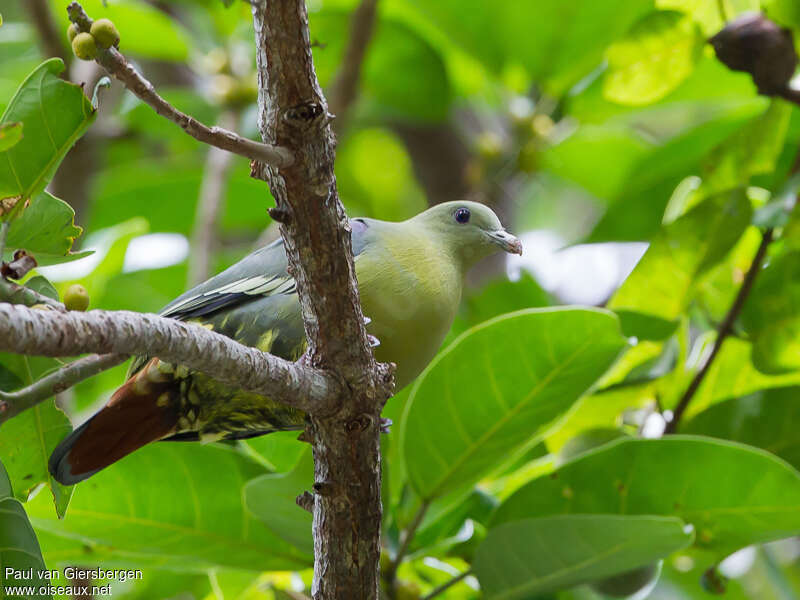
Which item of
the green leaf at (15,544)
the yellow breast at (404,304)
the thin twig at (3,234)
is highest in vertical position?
the thin twig at (3,234)

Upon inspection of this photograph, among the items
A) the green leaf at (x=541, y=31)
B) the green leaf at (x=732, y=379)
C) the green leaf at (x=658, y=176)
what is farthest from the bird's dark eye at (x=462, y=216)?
the green leaf at (x=541, y=31)

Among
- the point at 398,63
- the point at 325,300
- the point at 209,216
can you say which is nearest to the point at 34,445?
the point at 325,300

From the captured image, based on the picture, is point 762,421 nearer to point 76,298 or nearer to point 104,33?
point 76,298

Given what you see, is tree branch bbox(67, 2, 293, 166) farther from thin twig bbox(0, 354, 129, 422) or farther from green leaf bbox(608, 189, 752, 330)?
green leaf bbox(608, 189, 752, 330)

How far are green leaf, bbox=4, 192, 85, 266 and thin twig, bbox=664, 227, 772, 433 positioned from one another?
159 centimetres

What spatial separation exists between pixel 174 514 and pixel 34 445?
0.50 m

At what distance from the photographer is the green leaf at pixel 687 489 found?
6.34ft

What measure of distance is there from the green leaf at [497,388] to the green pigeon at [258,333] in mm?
89

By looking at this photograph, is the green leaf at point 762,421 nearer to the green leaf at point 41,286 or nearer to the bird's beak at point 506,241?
the bird's beak at point 506,241

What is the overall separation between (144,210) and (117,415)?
6.48 ft

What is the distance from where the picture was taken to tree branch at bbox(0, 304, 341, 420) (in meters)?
1.04

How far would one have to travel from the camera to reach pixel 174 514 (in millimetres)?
2104

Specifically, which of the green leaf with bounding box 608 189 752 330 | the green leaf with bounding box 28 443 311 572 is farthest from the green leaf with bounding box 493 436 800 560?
the green leaf with bounding box 28 443 311 572

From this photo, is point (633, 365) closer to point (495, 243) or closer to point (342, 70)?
point (495, 243)
